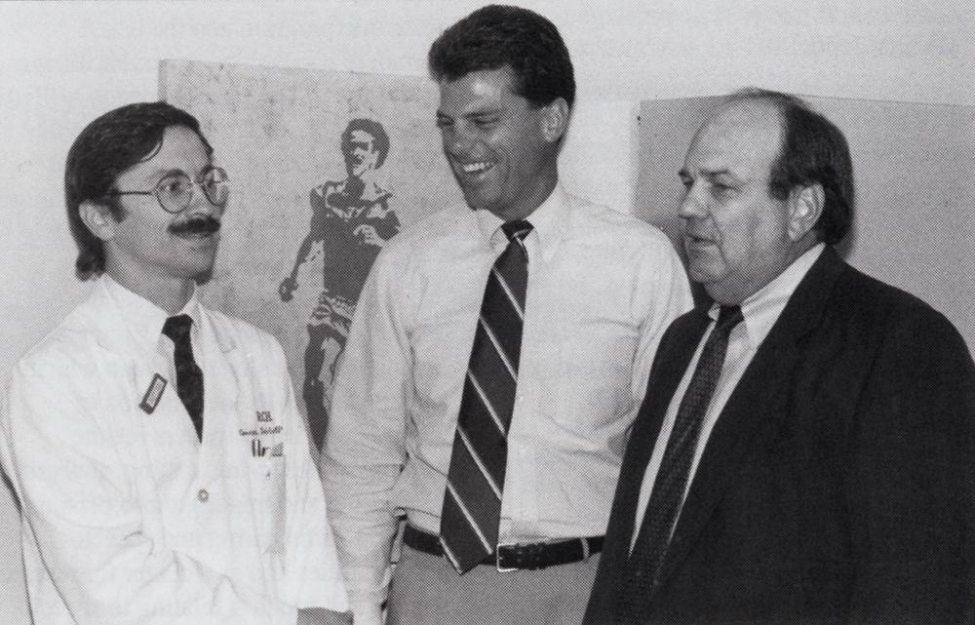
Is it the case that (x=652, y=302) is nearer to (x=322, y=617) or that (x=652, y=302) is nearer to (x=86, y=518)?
(x=322, y=617)

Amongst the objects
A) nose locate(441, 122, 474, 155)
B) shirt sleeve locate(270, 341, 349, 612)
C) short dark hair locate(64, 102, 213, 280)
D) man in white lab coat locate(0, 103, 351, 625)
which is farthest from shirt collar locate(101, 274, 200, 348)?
nose locate(441, 122, 474, 155)

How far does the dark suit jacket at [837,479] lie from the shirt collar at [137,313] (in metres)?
0.95

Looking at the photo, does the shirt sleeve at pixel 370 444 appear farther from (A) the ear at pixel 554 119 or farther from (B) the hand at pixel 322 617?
(A) the ear at pixel 554 119

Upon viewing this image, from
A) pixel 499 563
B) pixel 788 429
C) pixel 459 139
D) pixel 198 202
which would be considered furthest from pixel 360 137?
pixel 788 429

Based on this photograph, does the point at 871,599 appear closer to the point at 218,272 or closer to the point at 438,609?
the point at 438,609

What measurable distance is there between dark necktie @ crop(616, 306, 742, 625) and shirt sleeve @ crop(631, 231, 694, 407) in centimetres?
34

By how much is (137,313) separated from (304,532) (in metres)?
0.52

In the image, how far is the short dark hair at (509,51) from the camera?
241 centimetres

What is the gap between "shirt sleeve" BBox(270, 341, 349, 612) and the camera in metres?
2.23

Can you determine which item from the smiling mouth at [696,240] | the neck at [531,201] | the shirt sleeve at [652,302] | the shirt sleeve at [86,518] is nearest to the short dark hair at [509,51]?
the neck at [531,201]

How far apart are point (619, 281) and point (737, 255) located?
436mm

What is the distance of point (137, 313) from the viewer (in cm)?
216

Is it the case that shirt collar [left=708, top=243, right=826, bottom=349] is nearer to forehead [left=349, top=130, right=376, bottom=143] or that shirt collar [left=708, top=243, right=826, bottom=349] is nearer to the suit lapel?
the suit lapel

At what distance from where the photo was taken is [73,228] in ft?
7.48
